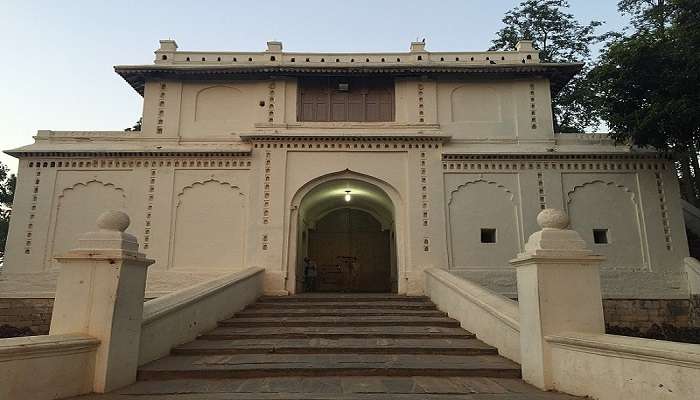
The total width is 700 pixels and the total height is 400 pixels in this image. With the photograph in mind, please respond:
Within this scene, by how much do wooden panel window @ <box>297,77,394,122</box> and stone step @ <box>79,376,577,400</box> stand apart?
1010cm

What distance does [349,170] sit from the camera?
534 inches

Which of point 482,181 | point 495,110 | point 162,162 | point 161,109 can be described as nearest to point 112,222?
point 162,162

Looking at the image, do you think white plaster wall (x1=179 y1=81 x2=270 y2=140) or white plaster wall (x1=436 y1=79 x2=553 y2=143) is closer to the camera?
white plaster wall (x1=436 y1=79 x2=553 y2=143)

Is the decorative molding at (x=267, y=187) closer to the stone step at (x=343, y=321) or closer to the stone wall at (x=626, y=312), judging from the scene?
the stone step at (x=343, y=321)

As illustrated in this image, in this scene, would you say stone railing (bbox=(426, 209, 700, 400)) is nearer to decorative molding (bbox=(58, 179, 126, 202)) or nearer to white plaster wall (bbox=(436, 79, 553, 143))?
white plaster wall (bbox=(436, 79, 553, 143))

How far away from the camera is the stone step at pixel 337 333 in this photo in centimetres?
777

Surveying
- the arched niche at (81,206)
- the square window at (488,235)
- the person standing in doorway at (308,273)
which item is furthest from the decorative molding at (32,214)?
the square window at (488,235)

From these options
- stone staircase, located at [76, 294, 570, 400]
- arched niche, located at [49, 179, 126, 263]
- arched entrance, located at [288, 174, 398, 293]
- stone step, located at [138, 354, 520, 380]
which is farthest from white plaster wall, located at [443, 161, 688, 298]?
arched niche, located at [49, 179, 126, 263]

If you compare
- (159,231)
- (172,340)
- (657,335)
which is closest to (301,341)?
(172,340)

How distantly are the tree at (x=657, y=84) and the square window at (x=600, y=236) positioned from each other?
8.60 ft

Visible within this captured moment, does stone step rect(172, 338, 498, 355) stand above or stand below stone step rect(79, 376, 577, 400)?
above

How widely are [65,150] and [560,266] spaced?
45.1 feet

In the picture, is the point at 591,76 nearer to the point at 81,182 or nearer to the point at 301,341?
the point at 301,341

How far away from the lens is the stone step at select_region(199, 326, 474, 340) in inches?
306
